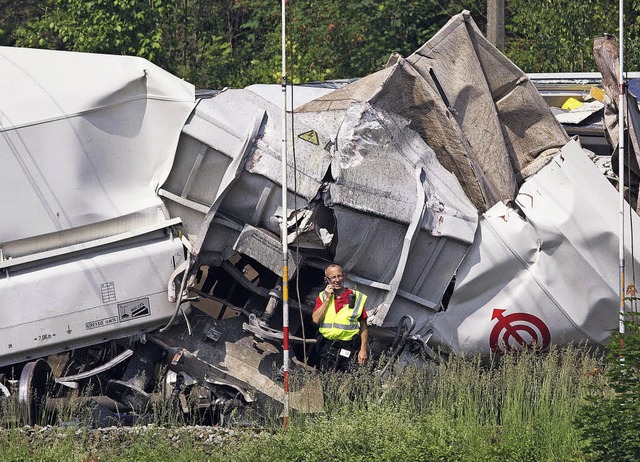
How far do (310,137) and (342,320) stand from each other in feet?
4.36

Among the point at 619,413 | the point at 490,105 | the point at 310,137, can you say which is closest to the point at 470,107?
the point at 490,105

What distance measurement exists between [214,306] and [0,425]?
184 centimetres

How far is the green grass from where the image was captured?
6523mm

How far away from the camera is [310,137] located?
26.1ft

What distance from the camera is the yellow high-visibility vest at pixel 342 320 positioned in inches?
306

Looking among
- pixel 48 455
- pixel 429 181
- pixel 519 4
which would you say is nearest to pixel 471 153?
pixel 429 181

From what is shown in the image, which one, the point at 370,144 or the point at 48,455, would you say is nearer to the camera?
the point at 48,455

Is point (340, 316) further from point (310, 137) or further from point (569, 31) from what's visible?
point (569, 31)

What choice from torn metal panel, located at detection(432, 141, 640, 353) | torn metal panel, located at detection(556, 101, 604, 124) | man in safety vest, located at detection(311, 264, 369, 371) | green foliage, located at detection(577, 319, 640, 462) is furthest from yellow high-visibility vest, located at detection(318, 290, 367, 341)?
torn metal panel, located at detection(556, 101, 604, 124)

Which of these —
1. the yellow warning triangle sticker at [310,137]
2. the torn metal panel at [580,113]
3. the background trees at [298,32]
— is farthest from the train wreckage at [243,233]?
the background trees at [298,32]

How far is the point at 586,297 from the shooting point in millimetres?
8133

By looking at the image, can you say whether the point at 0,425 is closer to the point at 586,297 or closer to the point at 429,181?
the point at 429,181

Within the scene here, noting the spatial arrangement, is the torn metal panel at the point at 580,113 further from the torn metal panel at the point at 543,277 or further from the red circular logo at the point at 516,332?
the red circular logo at the point at 516,332

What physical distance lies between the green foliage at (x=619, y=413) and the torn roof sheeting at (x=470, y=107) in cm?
230
